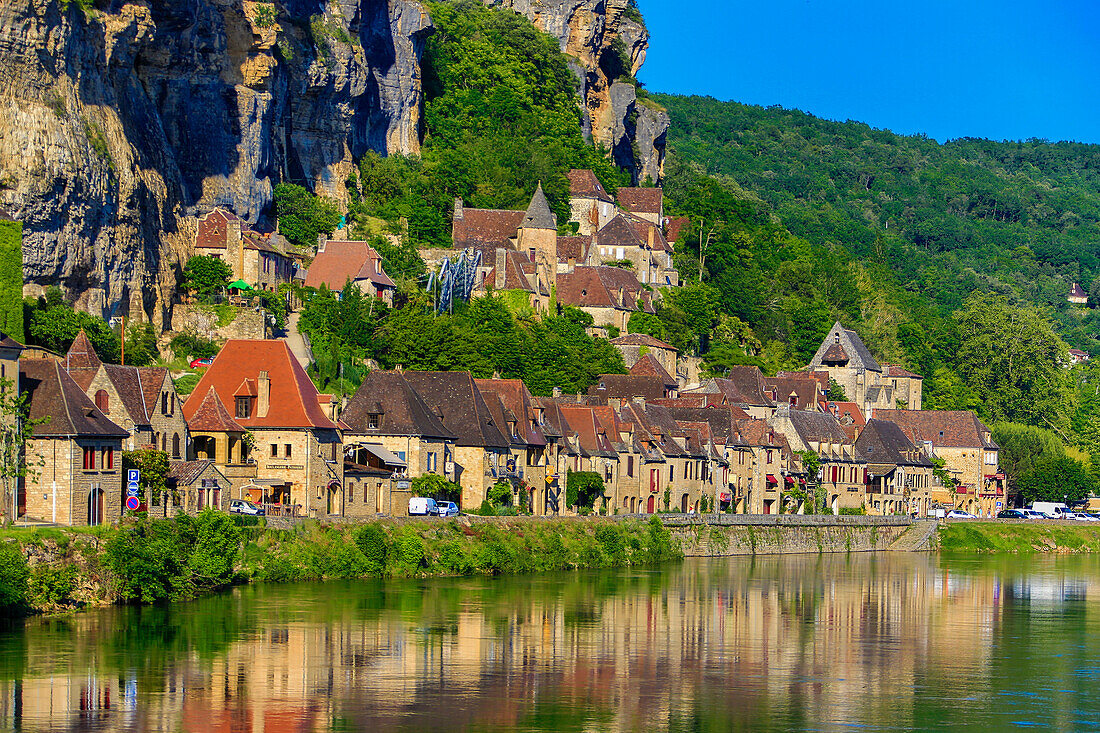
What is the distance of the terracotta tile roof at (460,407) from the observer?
274 feet

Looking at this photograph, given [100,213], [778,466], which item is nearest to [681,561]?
[778,466]

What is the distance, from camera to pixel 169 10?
9694cm

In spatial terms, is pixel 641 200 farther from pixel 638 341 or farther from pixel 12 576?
pixel 12 576

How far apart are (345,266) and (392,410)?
31021 millimetres

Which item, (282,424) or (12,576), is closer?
(12,576)

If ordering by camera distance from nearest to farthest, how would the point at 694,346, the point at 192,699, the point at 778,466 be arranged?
1. the point at 192,699
2. the point at 778,466
3. the point at 694,346

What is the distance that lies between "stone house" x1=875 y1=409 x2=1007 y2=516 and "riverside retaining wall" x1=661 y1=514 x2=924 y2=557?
2707 cm

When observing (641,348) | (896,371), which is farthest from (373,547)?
(896,371)

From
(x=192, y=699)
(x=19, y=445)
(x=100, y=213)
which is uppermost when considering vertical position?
(x=100, y=213)

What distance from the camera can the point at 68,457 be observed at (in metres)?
59.4

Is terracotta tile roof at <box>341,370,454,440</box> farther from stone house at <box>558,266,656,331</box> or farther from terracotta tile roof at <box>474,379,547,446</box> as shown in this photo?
stone house at <box>558,266,656,331</box>

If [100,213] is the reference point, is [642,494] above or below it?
below

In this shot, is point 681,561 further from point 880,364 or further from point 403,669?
point 880,364

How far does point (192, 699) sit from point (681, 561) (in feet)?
153
